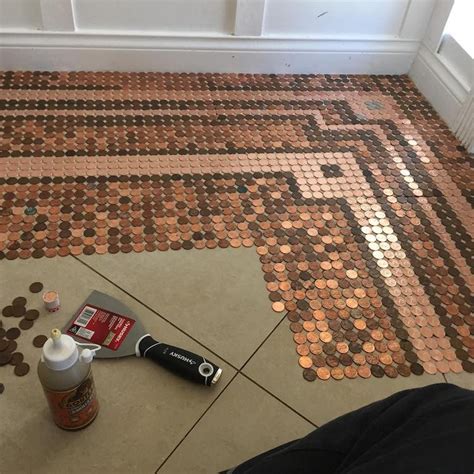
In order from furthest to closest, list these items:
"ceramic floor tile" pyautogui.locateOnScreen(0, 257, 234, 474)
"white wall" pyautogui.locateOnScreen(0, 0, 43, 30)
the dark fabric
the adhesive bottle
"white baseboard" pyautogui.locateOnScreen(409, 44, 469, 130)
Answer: "white baseboard" pyautogui.locateOnScreen(409, 44, 469, 130), "white wall" pyautogui.locateOnScreen(0, 0, 43, 30), "ceramic floor tile" pyautogui.locateOnScreen(0, 257, 234, 474), the adhesive bottle, the dark fabric

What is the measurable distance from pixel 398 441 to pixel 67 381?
538mm

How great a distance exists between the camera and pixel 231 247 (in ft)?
4.10

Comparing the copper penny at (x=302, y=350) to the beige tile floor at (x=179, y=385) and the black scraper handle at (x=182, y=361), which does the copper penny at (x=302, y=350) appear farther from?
the black scraper handle at (x=182, y=361)

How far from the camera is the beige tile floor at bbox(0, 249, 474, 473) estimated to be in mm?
879

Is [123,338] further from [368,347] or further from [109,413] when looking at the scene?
[368,347]

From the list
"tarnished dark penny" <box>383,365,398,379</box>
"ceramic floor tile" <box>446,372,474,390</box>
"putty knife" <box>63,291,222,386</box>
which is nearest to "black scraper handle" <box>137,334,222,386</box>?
"putty knife" <box>63,291,222,386</box>

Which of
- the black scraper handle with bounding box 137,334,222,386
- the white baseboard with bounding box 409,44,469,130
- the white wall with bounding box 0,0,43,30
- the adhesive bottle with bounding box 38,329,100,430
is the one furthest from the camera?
the white baseboard with bounding box 409,44,469,130

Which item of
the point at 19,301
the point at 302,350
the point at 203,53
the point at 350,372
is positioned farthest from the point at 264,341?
the point at 203,53

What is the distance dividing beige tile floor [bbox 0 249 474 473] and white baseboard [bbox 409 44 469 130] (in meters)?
0.98

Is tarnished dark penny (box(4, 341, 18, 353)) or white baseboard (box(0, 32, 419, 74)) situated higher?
white baseboard (box(0, 32, 419, 74))

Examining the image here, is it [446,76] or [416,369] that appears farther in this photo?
[446,76]

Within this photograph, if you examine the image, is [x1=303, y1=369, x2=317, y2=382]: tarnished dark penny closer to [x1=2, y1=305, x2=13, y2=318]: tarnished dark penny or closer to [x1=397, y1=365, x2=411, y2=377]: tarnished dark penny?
[x1=397, y1=365, x2=411, y2=377]: tarnished dark penny

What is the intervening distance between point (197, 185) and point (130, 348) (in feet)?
1.79

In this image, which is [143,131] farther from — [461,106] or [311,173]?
[461,106]
